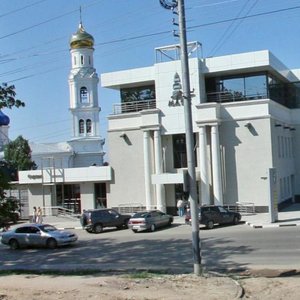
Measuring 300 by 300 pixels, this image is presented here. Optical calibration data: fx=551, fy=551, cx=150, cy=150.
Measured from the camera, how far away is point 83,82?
266 feet

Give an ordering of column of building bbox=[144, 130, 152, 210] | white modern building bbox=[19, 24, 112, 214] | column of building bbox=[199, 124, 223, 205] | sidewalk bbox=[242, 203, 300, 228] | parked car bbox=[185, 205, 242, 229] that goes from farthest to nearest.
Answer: white modern building bbox=[19, 24, 112, 214]
column of building bbox=[144, 130, 152, 210]
column of building bbox=[199, 124, 223, 205]
parked car bbox=[185, 205, 242, 229]
sidewalk bbox=[242, 203, 300, 228]

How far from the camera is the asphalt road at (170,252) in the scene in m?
20.4

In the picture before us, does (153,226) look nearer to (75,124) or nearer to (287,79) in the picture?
(287,79)

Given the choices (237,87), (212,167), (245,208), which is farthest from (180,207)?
(237,87)

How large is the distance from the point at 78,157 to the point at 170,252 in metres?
67.0

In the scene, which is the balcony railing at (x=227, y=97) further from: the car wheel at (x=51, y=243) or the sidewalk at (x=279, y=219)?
the car wheel at (x=51, y=243)

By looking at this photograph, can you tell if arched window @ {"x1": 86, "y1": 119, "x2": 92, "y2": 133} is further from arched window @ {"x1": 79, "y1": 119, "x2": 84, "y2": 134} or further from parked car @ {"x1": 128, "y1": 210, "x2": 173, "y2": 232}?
parked car @ {"x1": 128, "y1": 210, "x2": 173, "y2": 232}

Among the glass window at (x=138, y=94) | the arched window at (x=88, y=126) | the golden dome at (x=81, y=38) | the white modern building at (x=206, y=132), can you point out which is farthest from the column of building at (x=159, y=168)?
the arched window at (x=88, y=126)

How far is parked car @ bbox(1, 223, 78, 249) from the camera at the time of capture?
96.3 feet

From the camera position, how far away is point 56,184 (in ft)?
155

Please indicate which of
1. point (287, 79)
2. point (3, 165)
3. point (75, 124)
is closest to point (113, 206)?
point (287, 79)

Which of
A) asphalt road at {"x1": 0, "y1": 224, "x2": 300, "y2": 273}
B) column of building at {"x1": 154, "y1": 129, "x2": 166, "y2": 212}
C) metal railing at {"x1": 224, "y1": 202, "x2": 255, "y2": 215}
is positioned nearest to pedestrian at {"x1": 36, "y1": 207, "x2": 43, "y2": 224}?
column of building at {"x1": 154, "y1": 129, "x2": 166, "y2": 212}

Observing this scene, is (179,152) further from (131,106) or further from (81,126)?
(81,126)

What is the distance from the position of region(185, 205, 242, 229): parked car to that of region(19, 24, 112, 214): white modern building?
41.7 ft
